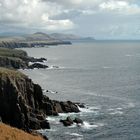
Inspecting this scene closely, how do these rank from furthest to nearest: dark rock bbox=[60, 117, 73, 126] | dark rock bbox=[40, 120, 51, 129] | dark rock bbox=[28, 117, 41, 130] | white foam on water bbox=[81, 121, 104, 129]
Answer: dark rock bbox=[60, 117, 73, 126]
white foam on water bbox=[81, 121, 104, 129]
dark rock bbox=[40, 120, 51, 129]
dark rock bbox=[28, 117, 41, 130]

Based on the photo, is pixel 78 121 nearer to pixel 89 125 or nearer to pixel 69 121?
pixel 69 121

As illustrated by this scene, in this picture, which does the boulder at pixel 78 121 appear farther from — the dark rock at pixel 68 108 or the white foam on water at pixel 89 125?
the dark rock at pixel 68 108

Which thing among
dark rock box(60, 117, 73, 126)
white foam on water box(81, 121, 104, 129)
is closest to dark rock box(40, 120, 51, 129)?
dark rock box(60, 117, 73, 126)

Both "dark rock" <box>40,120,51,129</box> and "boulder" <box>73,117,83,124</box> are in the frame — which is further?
"boulder" <box>73,117,83,124</box>

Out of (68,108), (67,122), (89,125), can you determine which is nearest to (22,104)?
(67,122)

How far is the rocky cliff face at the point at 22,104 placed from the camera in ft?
337

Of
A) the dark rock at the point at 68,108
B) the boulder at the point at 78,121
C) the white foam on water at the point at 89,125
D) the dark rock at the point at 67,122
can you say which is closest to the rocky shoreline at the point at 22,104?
the dark rock at the point at 68,108

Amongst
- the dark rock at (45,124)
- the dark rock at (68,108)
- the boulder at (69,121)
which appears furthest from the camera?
the dark rock at (68,108)

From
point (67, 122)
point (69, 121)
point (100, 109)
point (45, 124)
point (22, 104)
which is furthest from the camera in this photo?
point (100, 109)

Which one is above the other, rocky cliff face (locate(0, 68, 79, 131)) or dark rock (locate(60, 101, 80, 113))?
rocky cliff face (locate(0, 68, 79, 131))

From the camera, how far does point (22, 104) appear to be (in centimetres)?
10444

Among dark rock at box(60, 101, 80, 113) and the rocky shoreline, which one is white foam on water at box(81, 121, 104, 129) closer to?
the rocky shoreline

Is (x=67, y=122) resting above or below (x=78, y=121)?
above

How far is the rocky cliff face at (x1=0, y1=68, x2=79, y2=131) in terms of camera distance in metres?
103
